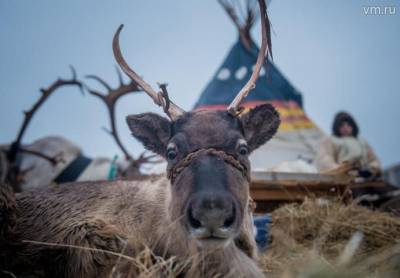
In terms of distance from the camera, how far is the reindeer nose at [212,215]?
2242 millimetres

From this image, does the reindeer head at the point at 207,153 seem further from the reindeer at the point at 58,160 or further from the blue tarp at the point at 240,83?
the blue tarp at the point at 240,83

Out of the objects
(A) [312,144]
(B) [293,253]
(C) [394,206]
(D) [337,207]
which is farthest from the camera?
(A) [312,144]

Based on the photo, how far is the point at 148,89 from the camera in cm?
352

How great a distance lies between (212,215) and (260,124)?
1.20 meters

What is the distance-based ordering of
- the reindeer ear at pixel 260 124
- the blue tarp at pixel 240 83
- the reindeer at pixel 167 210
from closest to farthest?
the reindeer at pixel 167 210 → the reindeer ear at pixel 260 124 → the blue tarp at pixel 240 83

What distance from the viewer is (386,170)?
516 inches

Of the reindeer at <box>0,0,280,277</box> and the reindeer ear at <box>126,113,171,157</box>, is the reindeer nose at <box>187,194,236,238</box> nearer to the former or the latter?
the reindeer at <box>0,0,280,277</box>

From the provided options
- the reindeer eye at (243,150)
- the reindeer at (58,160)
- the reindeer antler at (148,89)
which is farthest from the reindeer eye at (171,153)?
the reindeer at (58,160)

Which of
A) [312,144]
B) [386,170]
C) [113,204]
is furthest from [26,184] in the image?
[386,170]

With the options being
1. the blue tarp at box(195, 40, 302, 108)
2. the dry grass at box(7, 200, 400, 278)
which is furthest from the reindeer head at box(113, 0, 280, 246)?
the blue tarp at box(195, 40, 302, 108)

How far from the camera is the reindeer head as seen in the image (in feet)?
7.52

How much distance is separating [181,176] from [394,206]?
397 centimetres

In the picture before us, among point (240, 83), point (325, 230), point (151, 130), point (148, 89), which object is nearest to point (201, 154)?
point (151, 130)

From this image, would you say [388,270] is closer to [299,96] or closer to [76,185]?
[76,185]
